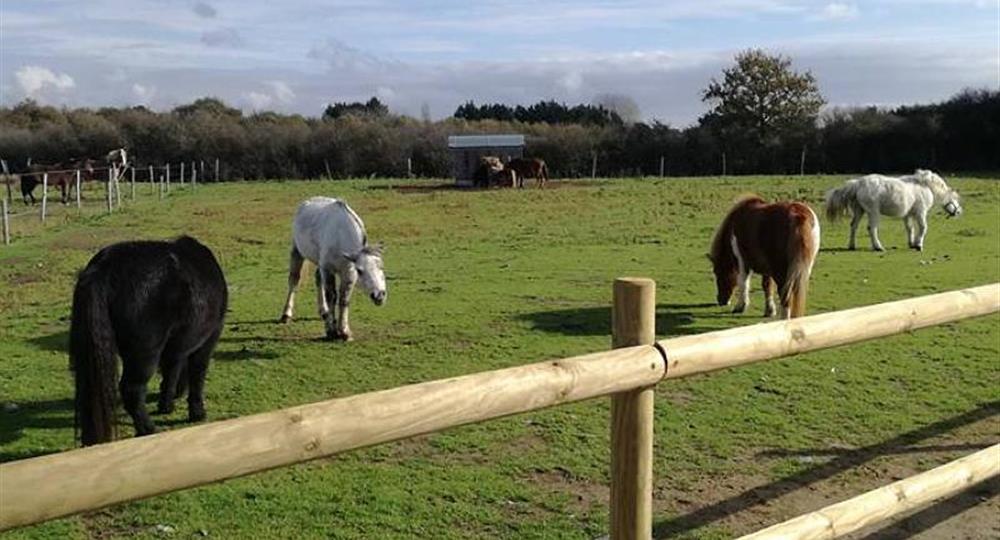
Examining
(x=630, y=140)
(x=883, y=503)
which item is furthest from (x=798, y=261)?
(x=630, y=140)

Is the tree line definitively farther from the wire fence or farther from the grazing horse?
the grazing horse

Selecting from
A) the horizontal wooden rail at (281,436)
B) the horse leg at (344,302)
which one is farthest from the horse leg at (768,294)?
the horizontal wooden rail at (281,436)

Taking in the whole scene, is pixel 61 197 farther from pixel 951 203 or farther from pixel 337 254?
pixel 951 203

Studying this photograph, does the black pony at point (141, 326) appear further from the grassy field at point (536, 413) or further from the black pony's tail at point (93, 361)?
the grassy field at point (536, 413)

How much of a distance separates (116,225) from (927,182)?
17.3 meters

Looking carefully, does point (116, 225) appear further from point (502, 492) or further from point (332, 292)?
point (502, 492)

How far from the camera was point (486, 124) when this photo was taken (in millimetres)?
57094

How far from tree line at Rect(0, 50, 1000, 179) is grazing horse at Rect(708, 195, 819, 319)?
38.1 metres

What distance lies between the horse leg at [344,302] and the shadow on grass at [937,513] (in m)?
5.34

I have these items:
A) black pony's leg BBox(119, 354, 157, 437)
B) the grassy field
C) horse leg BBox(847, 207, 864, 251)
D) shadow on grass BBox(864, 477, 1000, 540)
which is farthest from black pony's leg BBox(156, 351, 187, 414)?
horse leg BBox(847, 207, 864, 251)

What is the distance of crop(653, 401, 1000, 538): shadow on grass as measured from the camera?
15.4ft

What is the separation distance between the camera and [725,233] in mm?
10305

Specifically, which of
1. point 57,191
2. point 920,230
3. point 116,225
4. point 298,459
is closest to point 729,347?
point 298,459

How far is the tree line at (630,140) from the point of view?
47.2 meters
